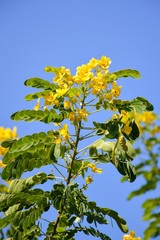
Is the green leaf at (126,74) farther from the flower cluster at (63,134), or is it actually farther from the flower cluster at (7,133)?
the flower cluster at (7,133)

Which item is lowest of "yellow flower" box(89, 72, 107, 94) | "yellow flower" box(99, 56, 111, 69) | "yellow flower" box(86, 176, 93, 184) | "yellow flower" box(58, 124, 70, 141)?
"yellow flower" box(86, 176, 93, 184)

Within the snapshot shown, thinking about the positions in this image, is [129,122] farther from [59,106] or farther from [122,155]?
[59,106]

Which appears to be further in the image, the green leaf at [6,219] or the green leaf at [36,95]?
the green leaf at [36,95]

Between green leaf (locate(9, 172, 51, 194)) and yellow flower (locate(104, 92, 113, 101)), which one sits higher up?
yellow flower (locate(104, 92, 113, 101))

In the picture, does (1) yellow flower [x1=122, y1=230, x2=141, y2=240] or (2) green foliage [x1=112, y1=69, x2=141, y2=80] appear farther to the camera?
(1) yellow flower [x1=122, y1=230, x2=141, y2=240]

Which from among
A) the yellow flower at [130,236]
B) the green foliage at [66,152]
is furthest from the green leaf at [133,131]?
the yellow flower at [130,236]

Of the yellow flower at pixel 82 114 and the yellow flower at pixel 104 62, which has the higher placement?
the yellow flower at pixel 104 62

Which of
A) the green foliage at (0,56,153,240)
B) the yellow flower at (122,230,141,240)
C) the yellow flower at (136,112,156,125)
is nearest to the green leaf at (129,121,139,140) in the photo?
the green foliage at (0,56,153,240)

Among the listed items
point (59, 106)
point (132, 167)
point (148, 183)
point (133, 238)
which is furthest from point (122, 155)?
point (148, 183)

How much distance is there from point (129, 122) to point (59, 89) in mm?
500

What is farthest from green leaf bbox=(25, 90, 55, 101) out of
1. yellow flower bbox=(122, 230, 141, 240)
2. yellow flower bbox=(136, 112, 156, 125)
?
yellow flower bbox=(136, 112, 156, 125)

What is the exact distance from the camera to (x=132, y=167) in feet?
7.40

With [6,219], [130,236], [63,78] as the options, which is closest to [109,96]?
[63,78]

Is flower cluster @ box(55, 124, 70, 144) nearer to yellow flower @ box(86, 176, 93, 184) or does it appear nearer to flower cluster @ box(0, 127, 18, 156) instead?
yellow flower @ box(86, 176, 93, 184)
